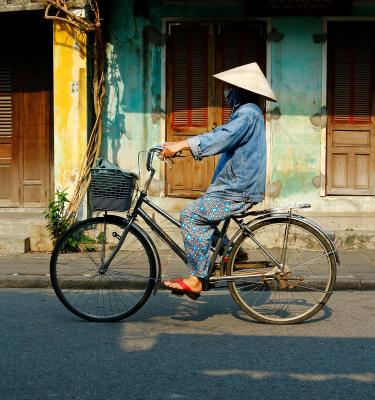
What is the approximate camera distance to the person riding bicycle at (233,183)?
646 centimetres

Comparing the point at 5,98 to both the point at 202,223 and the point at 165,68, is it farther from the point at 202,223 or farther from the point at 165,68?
the point at 202,223

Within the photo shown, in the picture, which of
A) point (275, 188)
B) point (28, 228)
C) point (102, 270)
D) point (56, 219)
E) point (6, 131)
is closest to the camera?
point (102, 270)

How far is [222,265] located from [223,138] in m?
1.00

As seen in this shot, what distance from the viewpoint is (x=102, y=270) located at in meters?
6.86

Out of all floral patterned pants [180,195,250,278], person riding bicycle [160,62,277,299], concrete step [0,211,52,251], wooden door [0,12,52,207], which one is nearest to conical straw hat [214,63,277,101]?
person riding bicycle [160,62,277,299]

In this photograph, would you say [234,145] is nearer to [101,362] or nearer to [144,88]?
[101,362]

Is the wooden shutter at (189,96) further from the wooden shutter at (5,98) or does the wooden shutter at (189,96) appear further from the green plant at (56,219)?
the wooden shutter at (5,98)

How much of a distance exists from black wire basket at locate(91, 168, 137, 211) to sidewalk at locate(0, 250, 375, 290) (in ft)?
8.05

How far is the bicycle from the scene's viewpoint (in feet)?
21.5

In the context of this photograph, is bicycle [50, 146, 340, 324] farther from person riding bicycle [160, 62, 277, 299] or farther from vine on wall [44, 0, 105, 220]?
vine on wall [44, 0, 105, 220]

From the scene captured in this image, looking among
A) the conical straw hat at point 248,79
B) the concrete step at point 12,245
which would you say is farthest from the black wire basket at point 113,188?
the concrete step at point 12,245

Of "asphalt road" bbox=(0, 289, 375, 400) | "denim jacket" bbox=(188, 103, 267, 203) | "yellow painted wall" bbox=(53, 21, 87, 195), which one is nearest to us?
"asphalt road" bbox=(0, 289, 375, 400)

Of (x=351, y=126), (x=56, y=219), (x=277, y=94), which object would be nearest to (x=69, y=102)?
(x=56, y=219)

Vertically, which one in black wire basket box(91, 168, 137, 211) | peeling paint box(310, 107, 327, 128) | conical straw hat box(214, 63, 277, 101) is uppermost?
conical straw hat box(214, 63, 277, 101)
